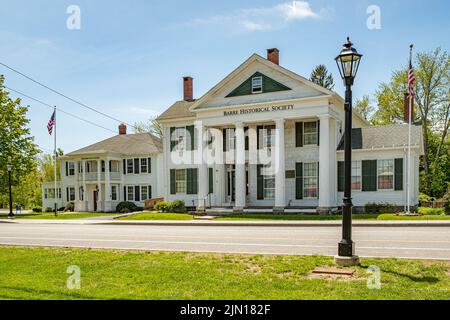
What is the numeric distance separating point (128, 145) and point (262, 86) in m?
18.8

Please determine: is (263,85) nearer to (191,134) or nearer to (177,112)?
(191,134)

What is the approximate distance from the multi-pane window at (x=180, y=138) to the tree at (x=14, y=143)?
17.2 meters

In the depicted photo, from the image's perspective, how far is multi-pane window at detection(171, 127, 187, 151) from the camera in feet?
108

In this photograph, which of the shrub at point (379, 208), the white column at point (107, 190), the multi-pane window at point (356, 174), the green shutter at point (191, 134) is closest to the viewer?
the shrub at point (379, 208)

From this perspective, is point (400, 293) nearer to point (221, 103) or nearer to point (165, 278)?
point (165, 278)

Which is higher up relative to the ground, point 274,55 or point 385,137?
point 274,55

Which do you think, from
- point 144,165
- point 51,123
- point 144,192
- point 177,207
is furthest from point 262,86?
point 144,192

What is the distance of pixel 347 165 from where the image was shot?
922cm

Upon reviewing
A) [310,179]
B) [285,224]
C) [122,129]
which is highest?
[122,129]

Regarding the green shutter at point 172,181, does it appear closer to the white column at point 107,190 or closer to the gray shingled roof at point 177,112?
the gray shingled roof at point 177,112

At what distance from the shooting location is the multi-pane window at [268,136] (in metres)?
29.4

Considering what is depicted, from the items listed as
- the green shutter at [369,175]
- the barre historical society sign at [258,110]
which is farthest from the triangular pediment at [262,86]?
the green shutter at [369,175]

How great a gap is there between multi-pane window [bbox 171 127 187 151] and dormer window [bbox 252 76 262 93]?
689cm

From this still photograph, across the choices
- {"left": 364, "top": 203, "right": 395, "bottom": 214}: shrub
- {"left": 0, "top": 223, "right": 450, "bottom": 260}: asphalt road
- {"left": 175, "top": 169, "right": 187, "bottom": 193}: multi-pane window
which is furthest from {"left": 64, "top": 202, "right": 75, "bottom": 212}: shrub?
{"left": 364, "top": 203, "right": 395, "bottom": 214}: shrub
